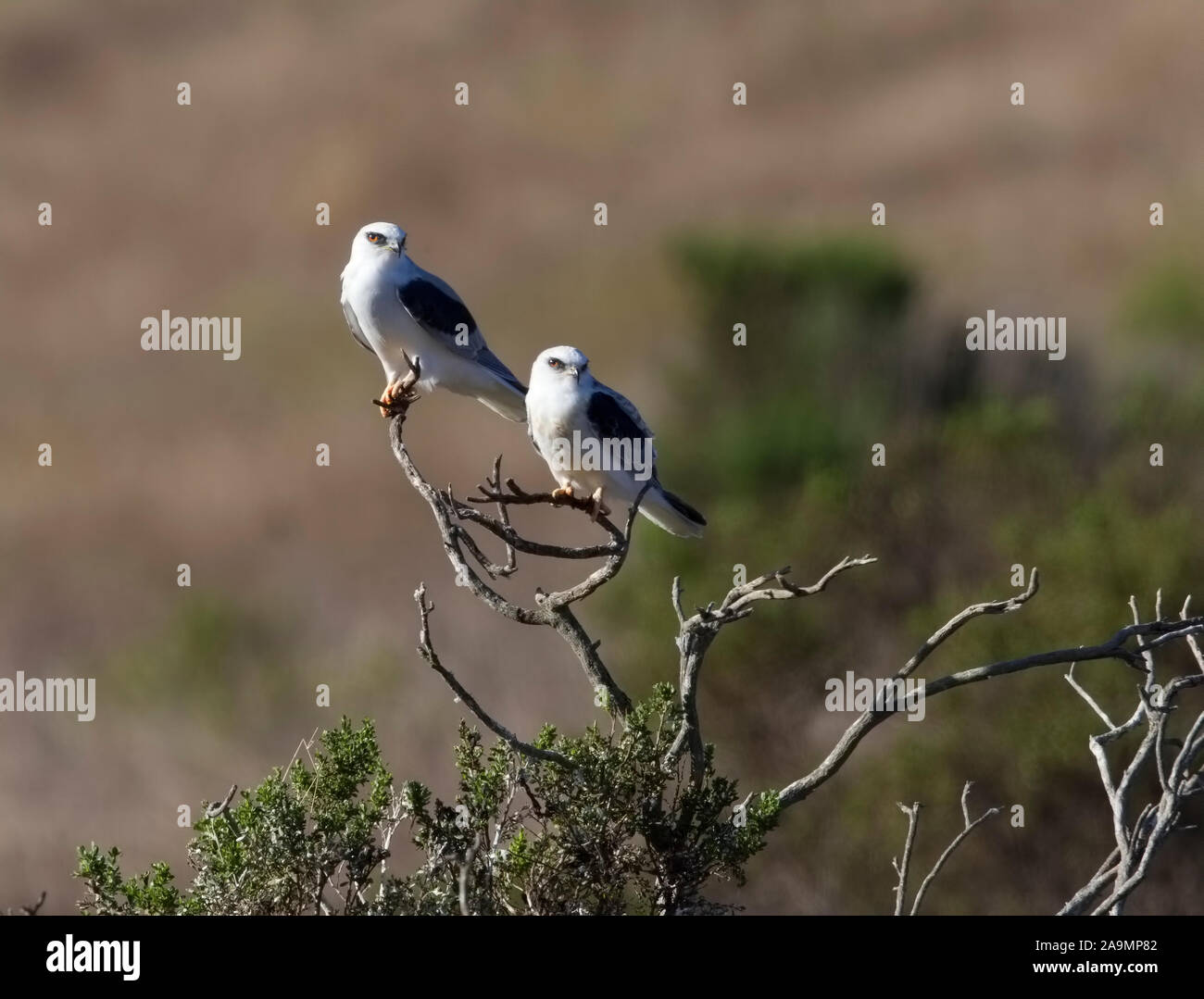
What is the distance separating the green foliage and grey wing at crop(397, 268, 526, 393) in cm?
318

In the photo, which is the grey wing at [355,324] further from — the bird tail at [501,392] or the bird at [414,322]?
the bird tail at [501,392]

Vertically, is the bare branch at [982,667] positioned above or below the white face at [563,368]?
below

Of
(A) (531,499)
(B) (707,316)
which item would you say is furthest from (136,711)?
(A) (531,499)

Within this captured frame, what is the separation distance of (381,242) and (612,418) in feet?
5.43

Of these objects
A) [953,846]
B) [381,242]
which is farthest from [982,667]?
[381,242]

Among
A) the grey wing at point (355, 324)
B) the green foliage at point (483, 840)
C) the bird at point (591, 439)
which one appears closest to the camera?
the green foliage at point (483, 840)

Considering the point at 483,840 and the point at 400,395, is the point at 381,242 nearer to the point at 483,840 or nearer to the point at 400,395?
the point at 400,395

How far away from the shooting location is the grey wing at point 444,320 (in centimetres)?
792

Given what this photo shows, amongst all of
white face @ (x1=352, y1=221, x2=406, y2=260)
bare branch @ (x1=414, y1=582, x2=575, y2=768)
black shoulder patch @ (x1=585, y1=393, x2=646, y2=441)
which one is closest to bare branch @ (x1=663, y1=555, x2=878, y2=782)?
bare branch @ (x1=414, y1=582, x2=575, y2=768)

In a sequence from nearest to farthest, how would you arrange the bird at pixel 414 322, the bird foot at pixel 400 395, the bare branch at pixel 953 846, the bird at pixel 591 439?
the bare branch at pixel 953 846 < the bird at pixel 591 439 < the bird foot at pixel 400 395 < the bird at pixel 414 322

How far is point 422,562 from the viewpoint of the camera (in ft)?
77.5

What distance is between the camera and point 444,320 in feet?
26.0

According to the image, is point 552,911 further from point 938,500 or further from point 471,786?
point 938,500

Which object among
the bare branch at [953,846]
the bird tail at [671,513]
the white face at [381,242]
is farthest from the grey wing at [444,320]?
the bare branch at [953,846]
